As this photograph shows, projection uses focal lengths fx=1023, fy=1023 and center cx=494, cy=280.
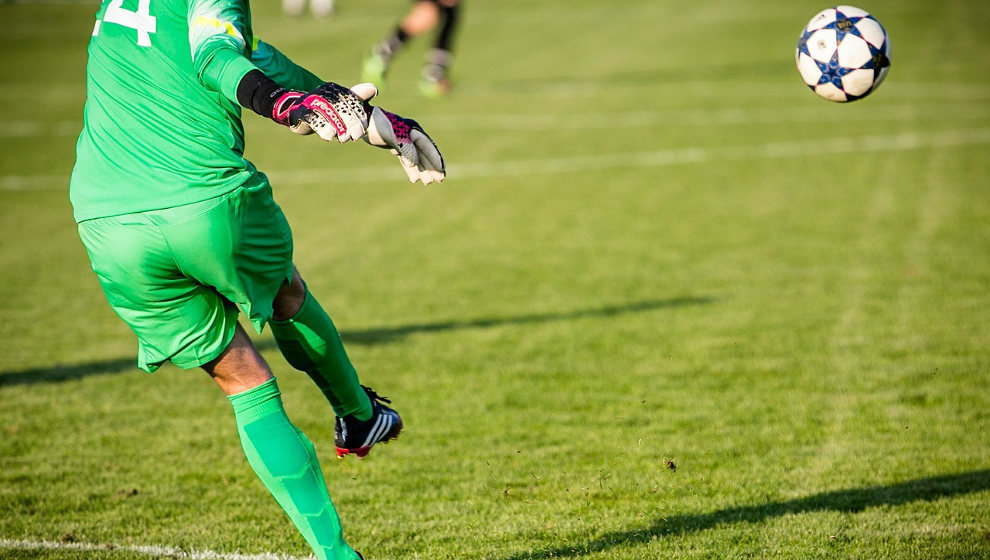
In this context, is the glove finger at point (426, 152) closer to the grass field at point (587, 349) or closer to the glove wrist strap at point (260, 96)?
the glove wrist strap at point (260, 96)

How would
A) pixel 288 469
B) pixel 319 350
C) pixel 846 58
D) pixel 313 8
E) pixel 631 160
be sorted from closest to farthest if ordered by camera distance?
1. pixel 288 469
2. pixel 319 350
3. pixel 846 58
4. pixel 631 160
5. pixel 313 8

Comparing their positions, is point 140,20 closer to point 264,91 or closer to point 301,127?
point 264,91

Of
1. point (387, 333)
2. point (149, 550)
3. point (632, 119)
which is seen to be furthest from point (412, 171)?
point (632, 119)

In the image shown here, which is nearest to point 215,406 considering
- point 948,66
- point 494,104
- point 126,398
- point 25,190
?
point 126,398

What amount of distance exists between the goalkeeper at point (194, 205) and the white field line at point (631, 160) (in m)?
8.53

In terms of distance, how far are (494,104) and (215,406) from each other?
10821 mm

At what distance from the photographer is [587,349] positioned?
21.1ft

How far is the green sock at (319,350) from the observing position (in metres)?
3.58

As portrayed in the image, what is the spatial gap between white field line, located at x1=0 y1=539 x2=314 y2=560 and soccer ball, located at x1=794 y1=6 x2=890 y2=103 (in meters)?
3.17

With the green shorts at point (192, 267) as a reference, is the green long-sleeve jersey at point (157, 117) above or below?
above

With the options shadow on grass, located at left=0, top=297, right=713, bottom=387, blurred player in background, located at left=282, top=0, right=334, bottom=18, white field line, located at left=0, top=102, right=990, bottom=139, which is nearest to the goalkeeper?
shadow on grass, located at left=0, top=297, right=713, bottom=387

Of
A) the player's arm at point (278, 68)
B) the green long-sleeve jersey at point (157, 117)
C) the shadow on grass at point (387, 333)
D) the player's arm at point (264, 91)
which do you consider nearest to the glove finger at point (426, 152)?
the player's arm at point (264, 91)

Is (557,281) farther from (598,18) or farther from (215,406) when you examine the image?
(598,18)

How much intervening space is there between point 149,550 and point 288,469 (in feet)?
3.62
